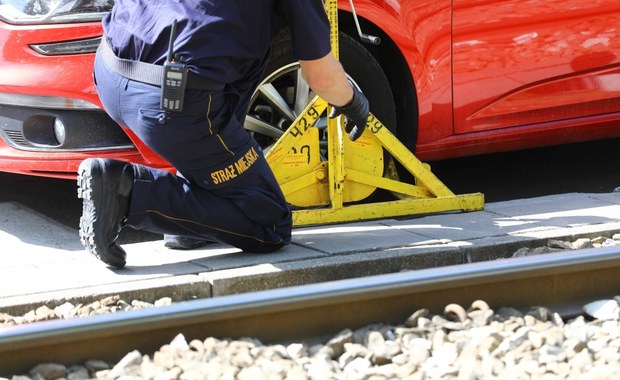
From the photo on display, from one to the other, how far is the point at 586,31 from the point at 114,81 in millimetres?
2282

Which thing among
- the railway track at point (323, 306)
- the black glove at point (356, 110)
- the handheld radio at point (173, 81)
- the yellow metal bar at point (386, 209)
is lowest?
the railway track at point (323, 306)

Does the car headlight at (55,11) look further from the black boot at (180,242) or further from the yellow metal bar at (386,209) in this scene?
the yellow metal bar at (386,209)

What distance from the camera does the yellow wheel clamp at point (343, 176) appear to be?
4492mm

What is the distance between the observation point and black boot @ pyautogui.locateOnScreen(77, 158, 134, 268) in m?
3.78

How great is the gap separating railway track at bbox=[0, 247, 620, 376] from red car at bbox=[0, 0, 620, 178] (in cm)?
133

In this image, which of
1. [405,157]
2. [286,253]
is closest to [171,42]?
[286,253]

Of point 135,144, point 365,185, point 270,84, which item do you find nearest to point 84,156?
point 135,144

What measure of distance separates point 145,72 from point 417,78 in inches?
56.8

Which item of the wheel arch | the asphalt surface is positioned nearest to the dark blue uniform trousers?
the asphalt surface

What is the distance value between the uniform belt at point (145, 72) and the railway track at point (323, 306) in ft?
2.73

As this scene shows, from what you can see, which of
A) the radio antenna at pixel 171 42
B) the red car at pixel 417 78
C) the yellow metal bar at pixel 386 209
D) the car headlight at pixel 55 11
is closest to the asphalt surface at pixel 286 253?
the yellow metal bar at pixel 386 209

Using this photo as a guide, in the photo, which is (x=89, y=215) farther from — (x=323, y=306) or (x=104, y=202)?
(x=323, y=306)

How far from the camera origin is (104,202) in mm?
3797

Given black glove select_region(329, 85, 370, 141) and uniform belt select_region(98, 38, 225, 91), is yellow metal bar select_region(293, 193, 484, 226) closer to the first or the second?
black glove select_region(329, 85, 370, 141)
